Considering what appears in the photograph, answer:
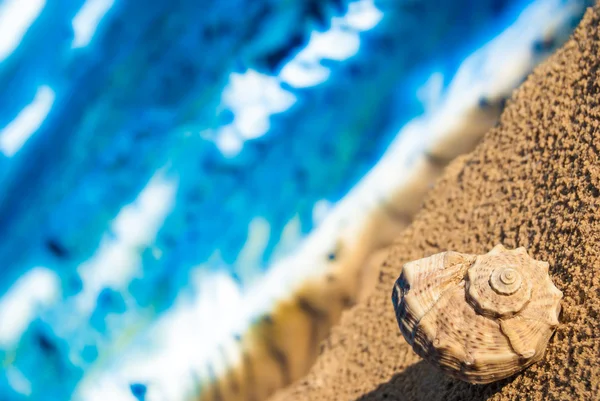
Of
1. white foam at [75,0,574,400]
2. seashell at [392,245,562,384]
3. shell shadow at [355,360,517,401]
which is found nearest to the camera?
seashell at [392,245,562,384]

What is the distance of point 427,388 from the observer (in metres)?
1.25

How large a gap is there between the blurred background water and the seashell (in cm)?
77

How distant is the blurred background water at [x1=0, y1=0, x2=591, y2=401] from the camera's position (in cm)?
171

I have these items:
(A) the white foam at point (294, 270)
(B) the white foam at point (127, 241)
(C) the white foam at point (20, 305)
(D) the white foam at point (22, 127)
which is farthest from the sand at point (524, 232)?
(D) the white foam at point (22, 127)

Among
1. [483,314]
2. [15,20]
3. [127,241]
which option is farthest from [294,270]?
[15,20]

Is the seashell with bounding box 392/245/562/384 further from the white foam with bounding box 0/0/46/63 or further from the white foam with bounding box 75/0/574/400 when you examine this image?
the white foam with bounding box 0/0/46/63

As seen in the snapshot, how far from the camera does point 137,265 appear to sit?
5.69 feet

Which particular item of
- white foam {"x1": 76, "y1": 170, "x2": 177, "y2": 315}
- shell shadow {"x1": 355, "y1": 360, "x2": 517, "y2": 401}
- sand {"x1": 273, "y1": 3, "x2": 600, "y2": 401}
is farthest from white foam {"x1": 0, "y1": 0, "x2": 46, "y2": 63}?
shell shadow {"x1": 355, "y1": 360, "x2": 517, "y2": 401}

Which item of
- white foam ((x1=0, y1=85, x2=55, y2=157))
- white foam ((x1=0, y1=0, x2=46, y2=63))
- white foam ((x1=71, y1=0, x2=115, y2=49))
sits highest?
white foam ((x1=0, y1=0, x2=46, y2=63))

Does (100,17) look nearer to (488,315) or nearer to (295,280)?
(295,280)

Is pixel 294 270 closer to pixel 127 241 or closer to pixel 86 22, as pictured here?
pixel 127 241

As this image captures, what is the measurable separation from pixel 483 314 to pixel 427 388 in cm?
33

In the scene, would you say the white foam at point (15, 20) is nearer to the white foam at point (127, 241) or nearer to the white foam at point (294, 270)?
the white foam at point (127, 241)

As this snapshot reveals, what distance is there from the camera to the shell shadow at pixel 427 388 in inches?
44.2
